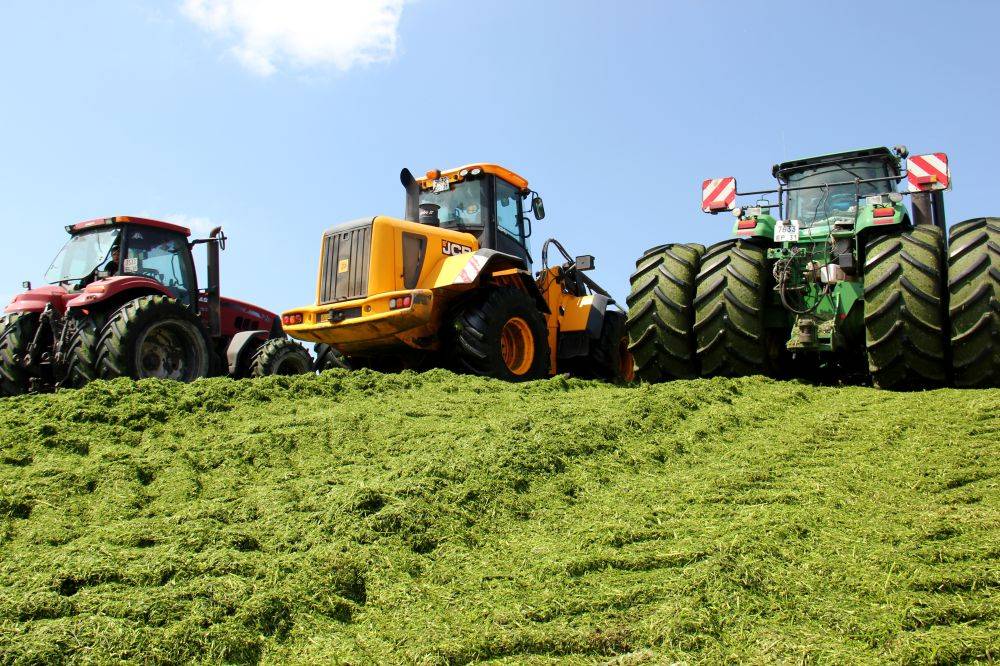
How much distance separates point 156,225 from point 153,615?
8.24m

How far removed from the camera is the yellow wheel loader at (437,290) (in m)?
8.25

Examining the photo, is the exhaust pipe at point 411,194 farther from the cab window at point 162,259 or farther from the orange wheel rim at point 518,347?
the cab window at point 162,259

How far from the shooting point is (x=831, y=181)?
8.77 metres

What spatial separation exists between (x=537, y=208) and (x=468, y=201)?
1.05 metres

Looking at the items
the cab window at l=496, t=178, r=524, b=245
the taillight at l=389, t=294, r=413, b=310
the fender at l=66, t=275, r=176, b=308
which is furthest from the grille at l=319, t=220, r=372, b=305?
the fender at l=66, t=275, r=176, b=308

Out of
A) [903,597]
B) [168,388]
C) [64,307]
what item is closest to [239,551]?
[903,597]

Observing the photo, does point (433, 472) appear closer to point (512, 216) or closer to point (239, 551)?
point (239, 551)

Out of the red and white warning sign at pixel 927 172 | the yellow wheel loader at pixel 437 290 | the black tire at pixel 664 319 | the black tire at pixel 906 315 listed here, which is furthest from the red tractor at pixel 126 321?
the red and white warning sign at pixel 927 172

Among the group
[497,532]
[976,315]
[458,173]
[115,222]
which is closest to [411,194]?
[458,173]

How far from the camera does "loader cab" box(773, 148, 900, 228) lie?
335 inches

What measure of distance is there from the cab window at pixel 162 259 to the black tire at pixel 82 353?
54.8 inches

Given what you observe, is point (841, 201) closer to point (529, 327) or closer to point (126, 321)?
point (529, 327)

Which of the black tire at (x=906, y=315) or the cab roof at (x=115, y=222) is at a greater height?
the cab roof at (x=115, y=222)

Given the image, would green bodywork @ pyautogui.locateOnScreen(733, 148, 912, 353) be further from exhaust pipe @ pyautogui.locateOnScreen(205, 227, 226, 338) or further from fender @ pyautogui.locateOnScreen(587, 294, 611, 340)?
exhaust pipe @ pyautogui.locateOnScreen(205, 227, 226, 338)
